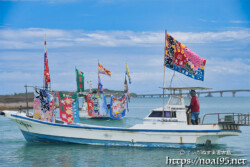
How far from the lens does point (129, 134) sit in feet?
63.1

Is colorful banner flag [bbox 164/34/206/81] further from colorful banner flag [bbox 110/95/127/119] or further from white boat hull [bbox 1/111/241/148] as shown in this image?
colorful banner flag [bbox 110/95/127/119]

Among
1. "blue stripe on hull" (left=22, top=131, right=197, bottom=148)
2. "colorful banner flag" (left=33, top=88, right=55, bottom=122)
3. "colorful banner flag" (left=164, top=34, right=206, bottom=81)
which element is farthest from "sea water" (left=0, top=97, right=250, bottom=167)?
"colorful banner flag" (left=164, top=34, right=206, bottom=81)

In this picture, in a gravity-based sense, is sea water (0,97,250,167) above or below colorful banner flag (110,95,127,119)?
below

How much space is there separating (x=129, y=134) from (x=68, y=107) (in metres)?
3.99

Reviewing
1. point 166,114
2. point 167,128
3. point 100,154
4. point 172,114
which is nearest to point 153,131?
point 167,128

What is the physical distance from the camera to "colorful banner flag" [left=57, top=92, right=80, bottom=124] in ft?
66.8

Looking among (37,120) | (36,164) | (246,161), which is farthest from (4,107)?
(246,161)

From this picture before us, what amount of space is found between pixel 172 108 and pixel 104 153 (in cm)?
467

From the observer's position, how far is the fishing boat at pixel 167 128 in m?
18.6

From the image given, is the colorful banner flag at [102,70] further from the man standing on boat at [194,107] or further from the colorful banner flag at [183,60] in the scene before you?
the colorful banner flag at [183,60]

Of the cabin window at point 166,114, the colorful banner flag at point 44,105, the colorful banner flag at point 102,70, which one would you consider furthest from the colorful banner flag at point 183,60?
the colorful banner flag at point 102,70

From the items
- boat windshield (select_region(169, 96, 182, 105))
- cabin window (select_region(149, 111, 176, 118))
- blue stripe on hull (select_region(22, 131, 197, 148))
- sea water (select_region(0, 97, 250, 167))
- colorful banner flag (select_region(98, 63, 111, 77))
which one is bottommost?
sea water (select_region(0, 97, 250, 167))

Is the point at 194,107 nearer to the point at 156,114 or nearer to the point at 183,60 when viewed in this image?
the point at 156,114

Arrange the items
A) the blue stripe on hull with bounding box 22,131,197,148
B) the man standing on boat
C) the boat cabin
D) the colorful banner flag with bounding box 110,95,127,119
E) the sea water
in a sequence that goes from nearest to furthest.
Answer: the sea water → the blue stripe on hull with bounding box 22,131,197,148 → the man standing on boat → the boat cabin → the colorful banner flag with bounding box 110,95,127,119
